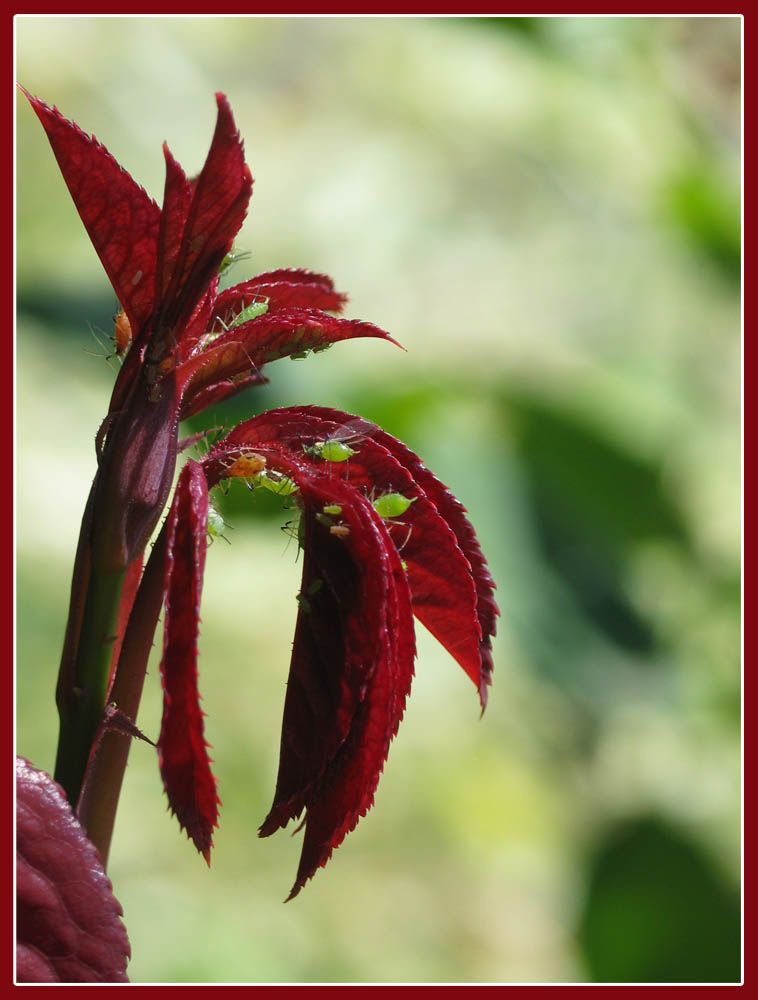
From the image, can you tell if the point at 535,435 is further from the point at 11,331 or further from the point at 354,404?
the point at 11,331

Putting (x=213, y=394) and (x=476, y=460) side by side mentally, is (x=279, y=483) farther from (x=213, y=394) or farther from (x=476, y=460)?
(x=476, y=460)

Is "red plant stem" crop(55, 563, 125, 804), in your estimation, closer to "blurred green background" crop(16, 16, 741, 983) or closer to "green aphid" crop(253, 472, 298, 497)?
"green aphid" crop(253, 472, 298, 497)

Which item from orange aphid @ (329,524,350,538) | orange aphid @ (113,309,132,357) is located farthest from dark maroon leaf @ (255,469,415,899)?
orange aphid @ (113,309,132,357)

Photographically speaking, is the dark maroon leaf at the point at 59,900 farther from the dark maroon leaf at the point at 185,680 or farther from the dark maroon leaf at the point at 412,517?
the dark maroon leaf at the point at 412,517

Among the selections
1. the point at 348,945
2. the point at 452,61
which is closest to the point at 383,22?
the point at 452,61

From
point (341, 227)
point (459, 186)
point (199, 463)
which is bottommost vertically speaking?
point (199, 463)

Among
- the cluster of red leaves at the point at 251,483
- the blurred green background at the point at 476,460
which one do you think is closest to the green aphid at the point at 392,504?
the cluster of red leaves at the point at 251,483
